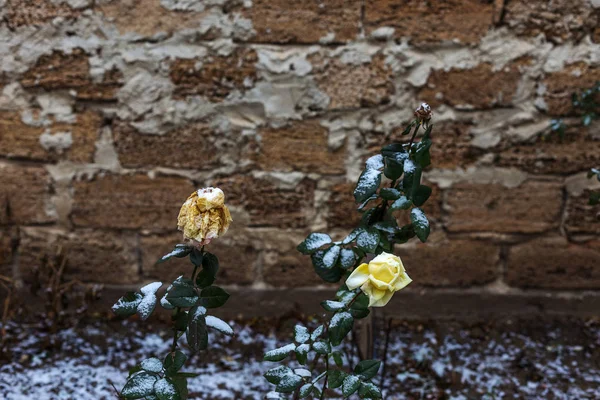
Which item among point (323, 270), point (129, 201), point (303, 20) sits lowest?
point (323, 270)

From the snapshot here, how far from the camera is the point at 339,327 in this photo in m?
1.18

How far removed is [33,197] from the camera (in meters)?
2.26

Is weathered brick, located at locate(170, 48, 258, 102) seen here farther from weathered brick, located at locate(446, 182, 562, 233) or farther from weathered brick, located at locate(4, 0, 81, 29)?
weathered brick, located at locate(446, 182, 562, 233)

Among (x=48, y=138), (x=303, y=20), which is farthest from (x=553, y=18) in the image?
(x=48, y=138)

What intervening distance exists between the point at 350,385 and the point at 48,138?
1593mm

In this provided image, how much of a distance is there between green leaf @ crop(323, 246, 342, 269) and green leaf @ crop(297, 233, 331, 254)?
2 cm

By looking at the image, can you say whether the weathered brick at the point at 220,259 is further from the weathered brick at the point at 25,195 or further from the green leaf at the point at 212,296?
the green leaf at the point at 212,296

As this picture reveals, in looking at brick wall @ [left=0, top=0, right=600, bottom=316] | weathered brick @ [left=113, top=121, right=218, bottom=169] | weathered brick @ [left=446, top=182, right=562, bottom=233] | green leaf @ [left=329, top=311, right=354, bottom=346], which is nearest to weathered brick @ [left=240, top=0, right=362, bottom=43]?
brick wall @ [left=0, top=0, right=600, bottom=316]

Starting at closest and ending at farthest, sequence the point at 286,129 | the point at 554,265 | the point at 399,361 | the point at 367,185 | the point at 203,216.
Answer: the point at 203,216, the point at 367,185, the point at 399,361, the point at 286,129, the point at 554,265

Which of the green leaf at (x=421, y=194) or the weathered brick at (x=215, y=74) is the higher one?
the weathered brick at (x=215, y=74)

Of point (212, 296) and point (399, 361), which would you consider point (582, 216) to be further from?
point (212, 296)

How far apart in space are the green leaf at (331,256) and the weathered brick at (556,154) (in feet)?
3.76

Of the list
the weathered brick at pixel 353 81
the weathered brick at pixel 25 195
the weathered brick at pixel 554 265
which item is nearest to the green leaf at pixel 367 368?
the weathered brick at pixel 353 81

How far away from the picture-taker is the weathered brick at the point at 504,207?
2.23 meters
